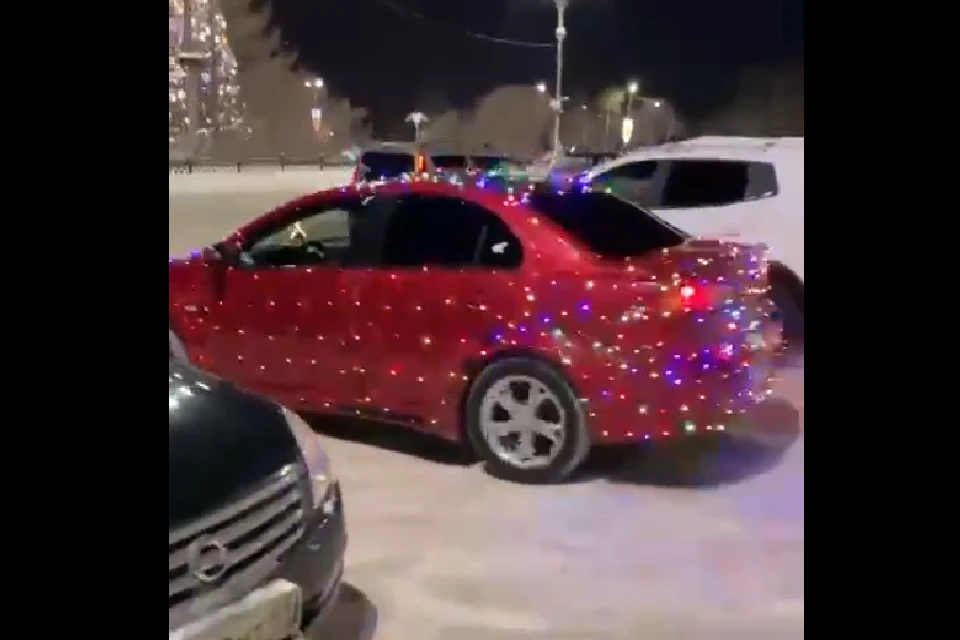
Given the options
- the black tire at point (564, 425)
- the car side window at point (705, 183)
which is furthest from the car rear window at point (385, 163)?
the black tire at point (564, 425)

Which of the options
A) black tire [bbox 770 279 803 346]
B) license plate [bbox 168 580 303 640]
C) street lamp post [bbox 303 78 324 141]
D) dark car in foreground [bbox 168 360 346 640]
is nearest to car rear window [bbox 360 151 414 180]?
black tire [bbox 770 279 803 346]

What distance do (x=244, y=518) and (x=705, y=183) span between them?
608cm

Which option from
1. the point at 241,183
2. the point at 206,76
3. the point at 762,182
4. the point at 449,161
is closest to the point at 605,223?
the point at 762,182

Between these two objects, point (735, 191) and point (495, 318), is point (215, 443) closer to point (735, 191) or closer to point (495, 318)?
point (495, 318)

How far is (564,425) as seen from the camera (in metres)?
5.07

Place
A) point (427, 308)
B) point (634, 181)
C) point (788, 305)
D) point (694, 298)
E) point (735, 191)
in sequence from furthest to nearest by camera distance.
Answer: point (634, 181) < point (735, 191) < point (788, 305) < point (427, 308) < point (694, 298)

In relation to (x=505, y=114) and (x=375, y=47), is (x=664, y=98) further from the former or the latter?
(x=375, y=47)

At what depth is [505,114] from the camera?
5616 centimetres

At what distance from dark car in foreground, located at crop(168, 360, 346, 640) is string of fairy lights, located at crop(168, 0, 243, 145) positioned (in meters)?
37.3

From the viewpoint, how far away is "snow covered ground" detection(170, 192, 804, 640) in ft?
12.5
